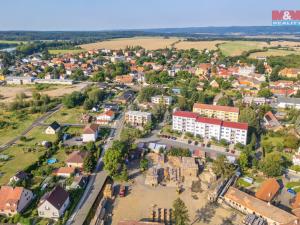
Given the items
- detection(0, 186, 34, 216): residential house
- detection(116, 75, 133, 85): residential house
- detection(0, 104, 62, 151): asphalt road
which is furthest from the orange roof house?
detection(116, 75, 133, 85): residential house

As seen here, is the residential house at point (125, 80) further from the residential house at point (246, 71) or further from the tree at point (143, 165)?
the tree at point (143, 165)

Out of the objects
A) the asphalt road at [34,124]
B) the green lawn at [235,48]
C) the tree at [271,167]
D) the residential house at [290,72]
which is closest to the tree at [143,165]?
the tree at [271,167]

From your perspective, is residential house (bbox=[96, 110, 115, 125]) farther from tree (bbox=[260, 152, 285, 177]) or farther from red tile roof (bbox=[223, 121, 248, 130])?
tree (bbox=[260, 152, 285, 177])

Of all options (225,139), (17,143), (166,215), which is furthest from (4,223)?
(225,139)

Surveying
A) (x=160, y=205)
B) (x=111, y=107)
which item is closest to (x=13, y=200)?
(x=160, y=205)

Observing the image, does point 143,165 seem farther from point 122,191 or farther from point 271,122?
point 271,122

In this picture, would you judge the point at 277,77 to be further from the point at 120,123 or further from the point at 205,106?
the point at 120,123
